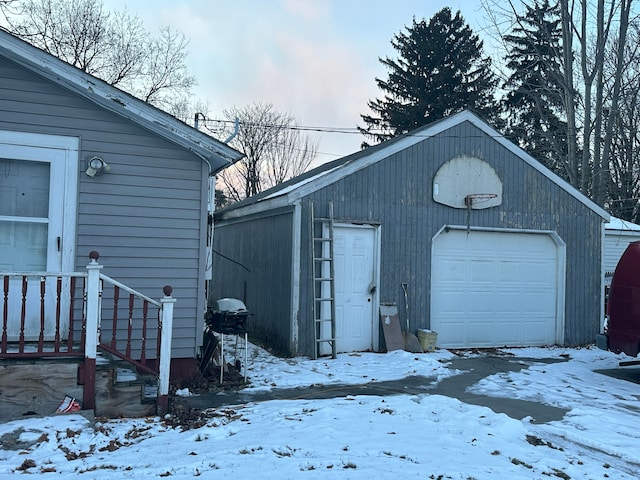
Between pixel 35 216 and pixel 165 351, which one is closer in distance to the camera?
pixel 165 351

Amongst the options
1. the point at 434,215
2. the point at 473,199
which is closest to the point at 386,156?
the point at 434,215

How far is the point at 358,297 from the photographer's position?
999cm

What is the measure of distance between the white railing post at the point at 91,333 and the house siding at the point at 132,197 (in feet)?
4.38

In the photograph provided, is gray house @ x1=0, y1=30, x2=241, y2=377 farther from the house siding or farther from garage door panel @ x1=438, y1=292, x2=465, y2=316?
garage door panel @ x1=438, y1=292, x2=465, y2=316

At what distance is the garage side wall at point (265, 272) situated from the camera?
976 cm

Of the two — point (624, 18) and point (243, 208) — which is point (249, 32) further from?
point (624, 18)

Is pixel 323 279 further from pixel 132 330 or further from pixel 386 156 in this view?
pixel 132 330

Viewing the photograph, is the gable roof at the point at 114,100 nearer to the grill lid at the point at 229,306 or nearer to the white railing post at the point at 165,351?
the grill lid at the point at 229,306

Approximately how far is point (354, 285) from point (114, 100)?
5295mm

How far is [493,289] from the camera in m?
11.2

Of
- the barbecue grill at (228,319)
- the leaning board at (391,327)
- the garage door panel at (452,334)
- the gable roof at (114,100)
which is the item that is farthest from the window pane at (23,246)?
the garage door panel at (452,334)

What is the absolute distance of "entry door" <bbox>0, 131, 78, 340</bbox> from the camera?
620 cm

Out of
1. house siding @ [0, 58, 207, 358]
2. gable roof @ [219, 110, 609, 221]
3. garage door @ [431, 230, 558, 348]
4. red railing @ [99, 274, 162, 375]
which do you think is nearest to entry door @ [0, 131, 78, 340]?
house siding @ [0, 58, 207, 358]

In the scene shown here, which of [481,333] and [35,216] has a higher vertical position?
[35,216]
